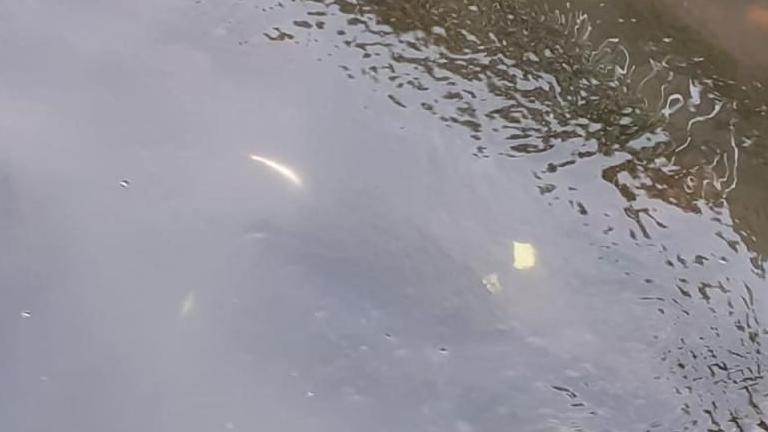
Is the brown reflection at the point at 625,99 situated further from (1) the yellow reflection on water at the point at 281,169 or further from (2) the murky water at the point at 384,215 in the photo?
(1) the yellow reflection on water at the point at 281,169

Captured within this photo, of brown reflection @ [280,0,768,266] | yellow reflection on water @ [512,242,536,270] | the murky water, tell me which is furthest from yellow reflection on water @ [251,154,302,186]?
yellow reflection on water @ [512,242,536,270]

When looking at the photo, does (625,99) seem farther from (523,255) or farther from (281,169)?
(281,169)

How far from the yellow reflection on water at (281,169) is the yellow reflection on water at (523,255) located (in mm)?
317

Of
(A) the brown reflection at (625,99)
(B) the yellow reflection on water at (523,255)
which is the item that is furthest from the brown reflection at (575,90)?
(B) the yellow reflection on water at (523,255)

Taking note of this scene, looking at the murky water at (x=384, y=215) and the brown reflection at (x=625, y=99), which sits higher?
the brown reflection at (x=625, y=99)

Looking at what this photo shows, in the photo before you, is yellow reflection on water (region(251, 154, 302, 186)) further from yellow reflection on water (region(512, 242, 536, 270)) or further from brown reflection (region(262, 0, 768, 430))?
yellow reflection on water (region(512, 242, 536, 270))

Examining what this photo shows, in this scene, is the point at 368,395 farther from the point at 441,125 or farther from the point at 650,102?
the point at 650,102

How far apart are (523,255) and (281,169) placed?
0.36 metres

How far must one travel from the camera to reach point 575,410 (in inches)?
49.6

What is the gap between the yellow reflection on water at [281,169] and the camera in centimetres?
143

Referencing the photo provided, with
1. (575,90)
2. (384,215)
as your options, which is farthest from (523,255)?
(575,90)

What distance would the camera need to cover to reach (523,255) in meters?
1.36

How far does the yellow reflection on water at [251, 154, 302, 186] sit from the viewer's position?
1.43 m

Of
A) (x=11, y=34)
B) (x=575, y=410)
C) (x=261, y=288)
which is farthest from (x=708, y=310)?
(x=11, y=34)
